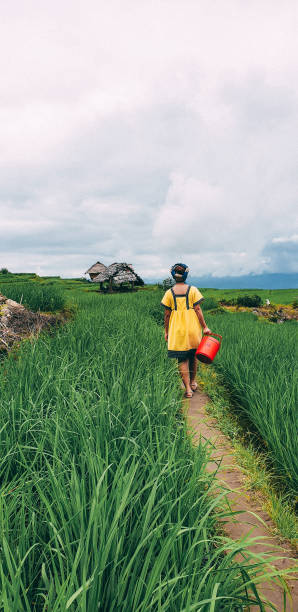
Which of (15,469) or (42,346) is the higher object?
(42,346)

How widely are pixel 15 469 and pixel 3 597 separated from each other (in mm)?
990

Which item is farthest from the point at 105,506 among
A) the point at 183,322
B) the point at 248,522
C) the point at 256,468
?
the point at 183,322

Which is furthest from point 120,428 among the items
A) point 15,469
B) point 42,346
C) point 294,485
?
point 42,346

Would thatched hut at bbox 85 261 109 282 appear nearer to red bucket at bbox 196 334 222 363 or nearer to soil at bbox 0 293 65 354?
soil at bbox 0 293 65 354

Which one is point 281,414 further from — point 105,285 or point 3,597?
point 105,285

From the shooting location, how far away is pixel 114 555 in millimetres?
1084

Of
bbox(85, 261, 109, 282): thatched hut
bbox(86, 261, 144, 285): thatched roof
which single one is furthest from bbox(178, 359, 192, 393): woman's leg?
bbox(85, 261, 109, 282): thatched hut

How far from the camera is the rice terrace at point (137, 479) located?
1044 millimetres

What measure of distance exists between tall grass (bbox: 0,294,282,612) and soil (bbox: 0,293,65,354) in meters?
0.68

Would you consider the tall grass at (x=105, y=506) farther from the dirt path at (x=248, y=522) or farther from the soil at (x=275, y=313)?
the soil at (x=275, y=313)

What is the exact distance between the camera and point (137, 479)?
1.53 m

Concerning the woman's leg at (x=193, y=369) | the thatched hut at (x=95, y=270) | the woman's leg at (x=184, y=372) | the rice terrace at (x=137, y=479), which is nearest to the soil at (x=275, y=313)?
the rice terrace at (x=137, y=479)

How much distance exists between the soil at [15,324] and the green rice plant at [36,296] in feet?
3.49

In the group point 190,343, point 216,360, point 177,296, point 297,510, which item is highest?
point 177,296
